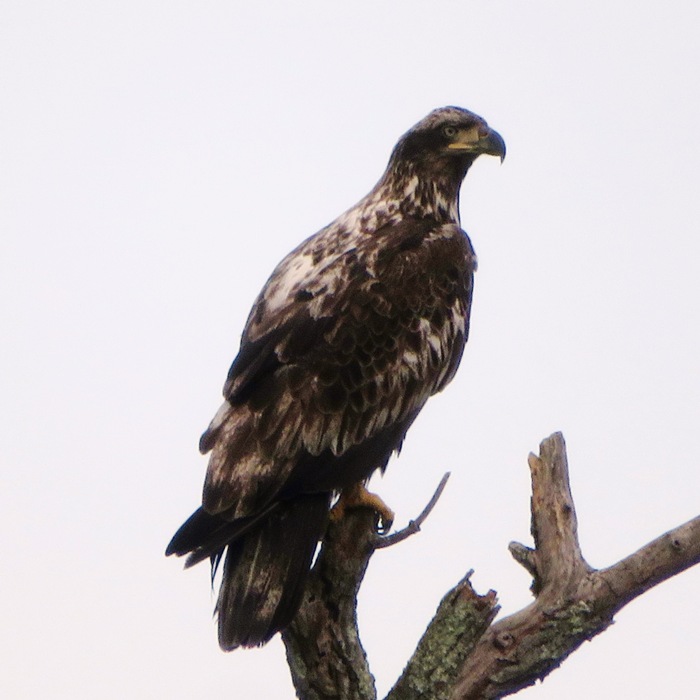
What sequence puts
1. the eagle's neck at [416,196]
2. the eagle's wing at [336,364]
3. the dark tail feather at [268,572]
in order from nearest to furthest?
the dark tail feather at [268,572], the eagle's wing at [336,364], the eagle's neck at [416,196]

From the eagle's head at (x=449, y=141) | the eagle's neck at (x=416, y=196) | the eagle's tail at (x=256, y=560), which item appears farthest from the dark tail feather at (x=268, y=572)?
the eagle's head at (x=449, y=141)

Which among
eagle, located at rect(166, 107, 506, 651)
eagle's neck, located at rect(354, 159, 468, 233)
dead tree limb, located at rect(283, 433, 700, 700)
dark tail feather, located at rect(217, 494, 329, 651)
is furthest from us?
eagle's neck, located at rect(354, 159, 468, 233)

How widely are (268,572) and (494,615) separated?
1032mm

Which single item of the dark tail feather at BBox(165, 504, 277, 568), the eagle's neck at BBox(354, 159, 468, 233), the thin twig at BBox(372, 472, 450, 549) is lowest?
the thin twig at BBox(372, 472, 450, 549)

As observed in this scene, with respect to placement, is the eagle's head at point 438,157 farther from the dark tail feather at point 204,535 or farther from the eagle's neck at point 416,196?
the dark tail feather at point 204,535

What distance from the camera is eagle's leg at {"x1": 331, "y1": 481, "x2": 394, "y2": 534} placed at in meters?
6.70

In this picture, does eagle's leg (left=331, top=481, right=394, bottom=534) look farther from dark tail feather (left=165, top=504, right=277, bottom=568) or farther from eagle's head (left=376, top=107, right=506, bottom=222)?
eagle's head (left=376, top=107, right=506, bottom=222)

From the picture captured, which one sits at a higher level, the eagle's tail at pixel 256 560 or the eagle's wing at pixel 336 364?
the eagle's wing at pixel 336 364

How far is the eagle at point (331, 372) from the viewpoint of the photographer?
6.11 m

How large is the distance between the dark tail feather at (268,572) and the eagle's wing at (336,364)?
13 centimetres

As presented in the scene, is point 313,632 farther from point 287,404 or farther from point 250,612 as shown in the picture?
point 287,404

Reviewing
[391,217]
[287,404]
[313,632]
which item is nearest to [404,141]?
[391,217]

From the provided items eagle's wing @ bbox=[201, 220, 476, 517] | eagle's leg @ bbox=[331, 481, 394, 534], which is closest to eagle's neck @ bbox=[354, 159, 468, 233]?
eagle's wing @ bbox=[201, 220, 476, 517]

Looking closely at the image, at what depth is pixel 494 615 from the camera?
19.2 ft
